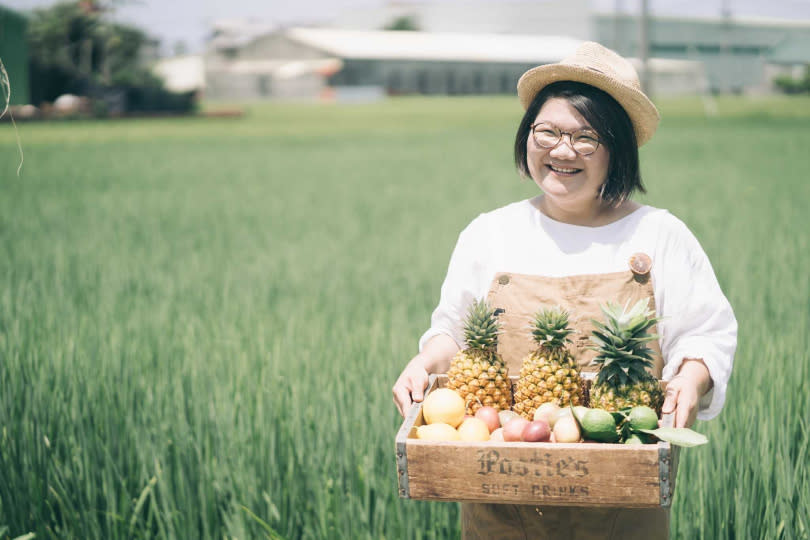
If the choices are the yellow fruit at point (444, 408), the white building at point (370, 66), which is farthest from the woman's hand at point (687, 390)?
the white building at point (370, 66)

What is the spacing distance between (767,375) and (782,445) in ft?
2.12

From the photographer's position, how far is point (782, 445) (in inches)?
102

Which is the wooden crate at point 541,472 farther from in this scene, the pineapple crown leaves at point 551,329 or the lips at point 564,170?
the lips at point 564,170

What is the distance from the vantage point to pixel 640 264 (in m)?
1.80

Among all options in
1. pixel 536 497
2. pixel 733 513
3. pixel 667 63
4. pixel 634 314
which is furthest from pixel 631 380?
pixel 667 63

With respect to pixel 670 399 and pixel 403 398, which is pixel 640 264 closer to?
pixel 670 399

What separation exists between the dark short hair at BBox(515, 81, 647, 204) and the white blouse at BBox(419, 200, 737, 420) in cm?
7

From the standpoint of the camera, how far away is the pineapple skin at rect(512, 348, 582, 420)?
164cm

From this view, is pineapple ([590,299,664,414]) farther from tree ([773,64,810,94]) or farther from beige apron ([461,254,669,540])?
tree ([773,64,810,94])

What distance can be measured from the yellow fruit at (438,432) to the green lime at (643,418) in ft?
1.01

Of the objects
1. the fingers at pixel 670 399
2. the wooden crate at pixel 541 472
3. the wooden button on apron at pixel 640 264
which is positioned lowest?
the wooden crate at pixel 541 472

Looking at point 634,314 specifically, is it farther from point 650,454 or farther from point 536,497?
point 536,497

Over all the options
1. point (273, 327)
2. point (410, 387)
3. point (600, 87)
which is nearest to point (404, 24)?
point (273, 327)

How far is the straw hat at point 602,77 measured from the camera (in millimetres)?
1799
